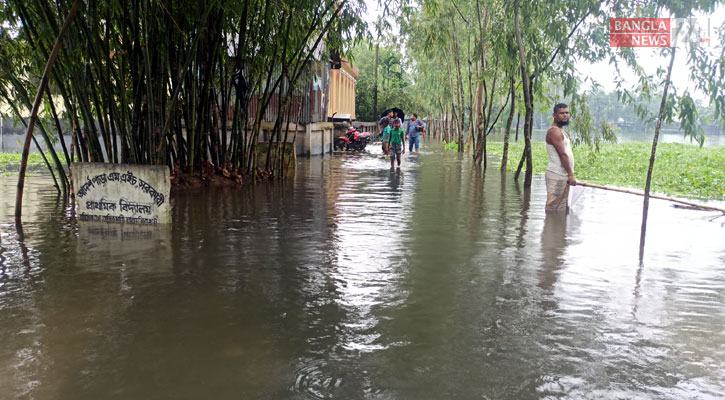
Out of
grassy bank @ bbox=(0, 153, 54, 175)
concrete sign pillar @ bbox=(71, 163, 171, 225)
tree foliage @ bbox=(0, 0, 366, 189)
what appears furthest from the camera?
grassy bank @ bbox=(0, 153, 54, 175)

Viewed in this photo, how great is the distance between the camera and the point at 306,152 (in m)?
25.5

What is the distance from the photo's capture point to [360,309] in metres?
5.02

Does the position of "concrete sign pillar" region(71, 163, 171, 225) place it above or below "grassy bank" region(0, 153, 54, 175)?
above

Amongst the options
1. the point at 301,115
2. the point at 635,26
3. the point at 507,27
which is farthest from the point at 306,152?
the point at 635,26

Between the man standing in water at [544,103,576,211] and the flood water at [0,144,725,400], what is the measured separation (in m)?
0.83

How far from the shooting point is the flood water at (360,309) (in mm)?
3664

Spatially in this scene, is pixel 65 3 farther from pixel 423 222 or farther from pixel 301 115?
pixel 301 115

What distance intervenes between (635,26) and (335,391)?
1020 cm

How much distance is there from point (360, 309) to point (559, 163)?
625cm

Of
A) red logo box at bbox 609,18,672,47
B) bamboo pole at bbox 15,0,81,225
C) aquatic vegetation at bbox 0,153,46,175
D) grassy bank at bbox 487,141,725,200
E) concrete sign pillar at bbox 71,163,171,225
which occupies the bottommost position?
aquatic vegetation at bbox 0,153,46,175

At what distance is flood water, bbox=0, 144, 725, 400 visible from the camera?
366 cm

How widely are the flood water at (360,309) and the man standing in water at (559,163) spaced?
0.83m

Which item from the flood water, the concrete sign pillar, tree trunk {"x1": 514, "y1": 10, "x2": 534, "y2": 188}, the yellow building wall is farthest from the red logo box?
the yellow building wall

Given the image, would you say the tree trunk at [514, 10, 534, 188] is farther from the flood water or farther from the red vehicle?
the red vehicle
